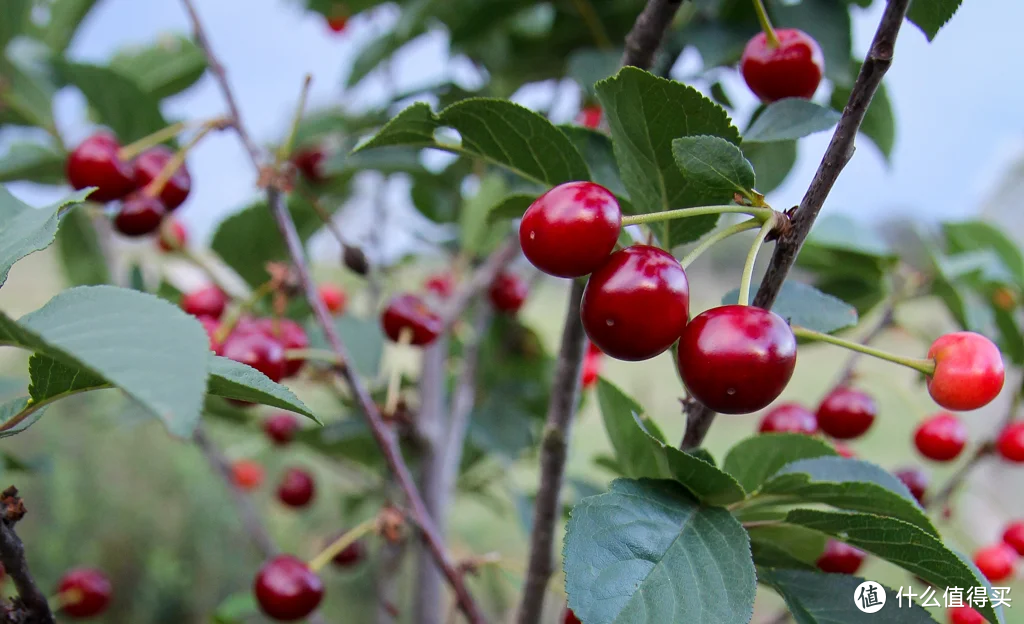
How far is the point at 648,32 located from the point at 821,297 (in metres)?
0.21

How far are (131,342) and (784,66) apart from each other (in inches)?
17.9

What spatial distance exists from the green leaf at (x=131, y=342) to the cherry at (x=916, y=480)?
27.7 inches

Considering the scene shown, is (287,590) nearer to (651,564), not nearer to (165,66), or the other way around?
(651,564)

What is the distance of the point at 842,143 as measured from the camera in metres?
0.38

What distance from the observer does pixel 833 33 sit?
727 millimetres

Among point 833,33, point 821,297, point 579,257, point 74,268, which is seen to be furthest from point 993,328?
point 74,268

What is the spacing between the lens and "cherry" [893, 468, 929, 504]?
755 mm

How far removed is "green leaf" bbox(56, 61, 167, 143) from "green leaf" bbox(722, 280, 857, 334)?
865mm

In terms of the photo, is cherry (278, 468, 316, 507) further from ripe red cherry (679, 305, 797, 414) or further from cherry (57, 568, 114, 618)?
ripe red cherry (679, 305, 797, 414)

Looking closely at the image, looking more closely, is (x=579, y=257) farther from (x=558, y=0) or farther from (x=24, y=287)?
(x=24, y=287)

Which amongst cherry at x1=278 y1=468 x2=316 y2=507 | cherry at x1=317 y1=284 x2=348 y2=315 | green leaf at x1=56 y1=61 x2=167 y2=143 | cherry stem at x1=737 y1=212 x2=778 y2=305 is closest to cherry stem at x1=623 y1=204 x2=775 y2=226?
cherry stem at x1=737 y1=212 x2=778 y2=305

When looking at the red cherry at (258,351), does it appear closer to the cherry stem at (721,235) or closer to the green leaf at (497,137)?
the green leaf at (497,137)

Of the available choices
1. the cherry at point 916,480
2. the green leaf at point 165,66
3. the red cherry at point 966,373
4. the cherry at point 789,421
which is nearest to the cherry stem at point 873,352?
the red cherry at point 966,373

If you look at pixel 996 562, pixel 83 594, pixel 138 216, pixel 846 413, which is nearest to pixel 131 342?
pixel 138 216
